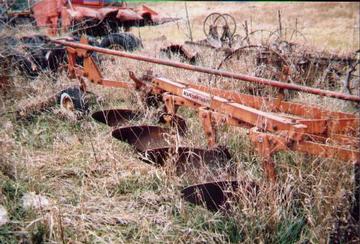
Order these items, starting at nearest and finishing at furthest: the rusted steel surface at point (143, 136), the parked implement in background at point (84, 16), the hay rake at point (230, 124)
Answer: the hay rake at point (230, 124) → the rusted steel surface at point (143, 136) → the parked implement in background at point (84, 16)

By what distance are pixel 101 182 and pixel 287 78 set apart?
8.52 ft

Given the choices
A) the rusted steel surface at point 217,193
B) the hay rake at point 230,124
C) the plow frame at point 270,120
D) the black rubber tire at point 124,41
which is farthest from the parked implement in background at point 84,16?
the rusted steel surface at point 217,193

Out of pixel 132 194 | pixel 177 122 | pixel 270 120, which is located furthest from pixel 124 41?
pixel 270 120

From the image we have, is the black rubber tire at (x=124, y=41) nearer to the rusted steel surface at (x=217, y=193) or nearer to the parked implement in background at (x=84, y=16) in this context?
the parked implement in background at (x=84, y=16)

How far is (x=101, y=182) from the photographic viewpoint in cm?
317

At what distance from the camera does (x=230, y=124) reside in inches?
125

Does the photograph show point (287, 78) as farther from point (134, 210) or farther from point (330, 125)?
point (134, 210)

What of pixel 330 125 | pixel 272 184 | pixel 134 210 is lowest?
pixel 134 210

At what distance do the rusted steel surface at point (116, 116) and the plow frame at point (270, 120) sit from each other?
0.31 metres

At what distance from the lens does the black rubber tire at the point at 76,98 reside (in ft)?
15.0

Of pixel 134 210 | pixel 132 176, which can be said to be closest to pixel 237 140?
pixel 132 176

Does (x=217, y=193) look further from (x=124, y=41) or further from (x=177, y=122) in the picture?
(x=124, y=41)

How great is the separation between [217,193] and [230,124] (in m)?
0.63

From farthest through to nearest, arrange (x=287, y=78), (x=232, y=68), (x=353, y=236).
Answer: (x=232, y=68), (x=287, y=78), (x=353, y=236)
